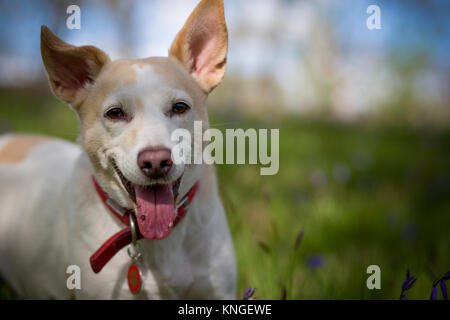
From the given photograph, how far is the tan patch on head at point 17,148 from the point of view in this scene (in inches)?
111

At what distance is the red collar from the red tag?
147mm

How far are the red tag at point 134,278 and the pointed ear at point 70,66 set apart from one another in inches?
35.5

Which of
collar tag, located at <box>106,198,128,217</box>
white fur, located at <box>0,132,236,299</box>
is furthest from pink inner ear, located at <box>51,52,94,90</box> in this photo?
collar tag, located at <box>106,198,128,217</box>

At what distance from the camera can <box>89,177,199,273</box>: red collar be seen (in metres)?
1.78

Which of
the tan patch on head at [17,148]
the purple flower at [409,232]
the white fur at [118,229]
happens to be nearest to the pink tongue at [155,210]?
the white fur at [118,229]

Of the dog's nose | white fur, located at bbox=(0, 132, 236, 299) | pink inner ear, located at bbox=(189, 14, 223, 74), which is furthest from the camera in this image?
pink inner ear, located at bbox=(189, 14, 223, 74)

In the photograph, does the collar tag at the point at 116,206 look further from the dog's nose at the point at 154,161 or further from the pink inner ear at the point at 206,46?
the pink inner ear at the point at 206,46

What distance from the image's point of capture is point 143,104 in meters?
1.82

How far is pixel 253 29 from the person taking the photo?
8.67 metres

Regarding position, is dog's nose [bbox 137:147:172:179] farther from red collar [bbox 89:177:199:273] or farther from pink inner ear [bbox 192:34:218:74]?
pink inner ear [bbox 192:34:218:74]

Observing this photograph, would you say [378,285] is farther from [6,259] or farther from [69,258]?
[6,259]

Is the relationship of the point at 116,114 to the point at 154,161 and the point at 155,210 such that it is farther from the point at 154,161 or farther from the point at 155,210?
the point at 155,210

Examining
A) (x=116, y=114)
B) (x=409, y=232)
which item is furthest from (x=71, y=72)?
(x=409, y=232)

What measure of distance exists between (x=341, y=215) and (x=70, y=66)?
7.82 ft
